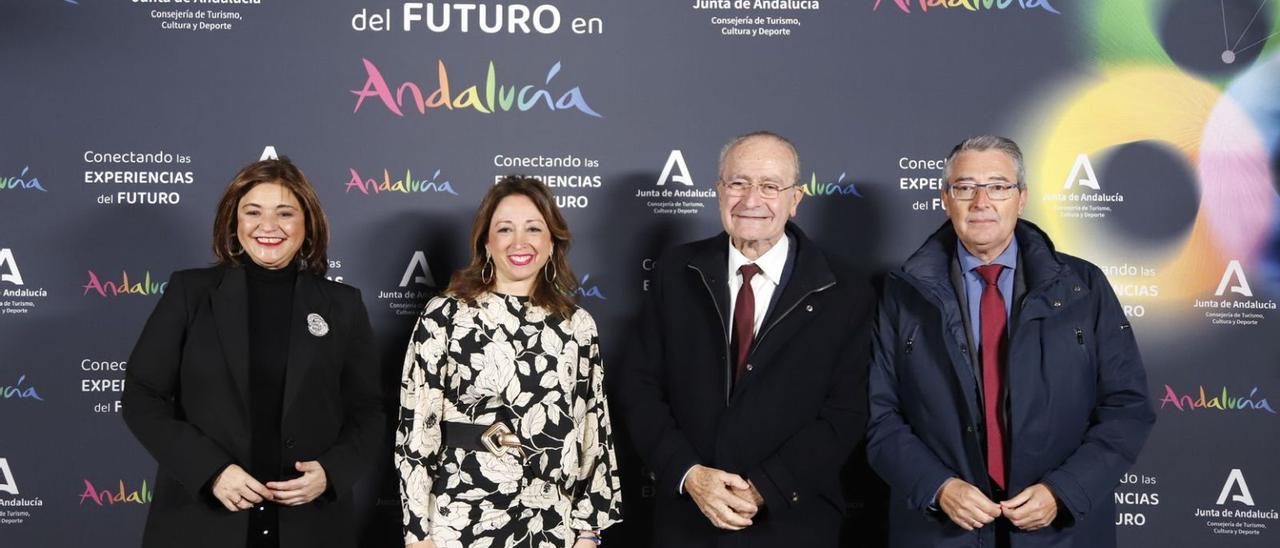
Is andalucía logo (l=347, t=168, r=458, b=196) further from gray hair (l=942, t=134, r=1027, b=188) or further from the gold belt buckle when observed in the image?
gray hair (l=942, t=134, r=1027, b=188)

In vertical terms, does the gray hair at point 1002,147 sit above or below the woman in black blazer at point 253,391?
above

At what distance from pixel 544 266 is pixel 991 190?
126 cm

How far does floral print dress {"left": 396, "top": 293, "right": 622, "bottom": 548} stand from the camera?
2592 millimetres

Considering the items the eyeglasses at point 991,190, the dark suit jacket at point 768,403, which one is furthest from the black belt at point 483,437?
the eyeglasses at point 991,190

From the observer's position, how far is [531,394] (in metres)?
2.65

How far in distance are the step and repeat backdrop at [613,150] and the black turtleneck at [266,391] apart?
2.75ft

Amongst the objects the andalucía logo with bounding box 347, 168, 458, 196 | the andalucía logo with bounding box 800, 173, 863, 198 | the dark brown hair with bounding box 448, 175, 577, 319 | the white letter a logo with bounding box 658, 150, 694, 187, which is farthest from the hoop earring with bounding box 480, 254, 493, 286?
the andalucía logo with bounding box 800, 173, 863, 198

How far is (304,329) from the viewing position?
2.59 metres

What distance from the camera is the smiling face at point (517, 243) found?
2.71 meters

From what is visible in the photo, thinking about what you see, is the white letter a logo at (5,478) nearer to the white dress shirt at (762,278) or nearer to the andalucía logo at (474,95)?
the andalucía logo at (474,95)

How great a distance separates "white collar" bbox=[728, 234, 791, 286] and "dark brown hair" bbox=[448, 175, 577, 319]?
0.47 metres

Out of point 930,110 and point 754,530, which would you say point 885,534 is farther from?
point 930,110

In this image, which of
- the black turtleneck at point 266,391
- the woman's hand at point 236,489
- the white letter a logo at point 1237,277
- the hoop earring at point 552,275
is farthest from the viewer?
the white letter a logo at point 1237,277

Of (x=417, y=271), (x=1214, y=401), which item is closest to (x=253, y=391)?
(x=417, y=271)
